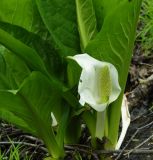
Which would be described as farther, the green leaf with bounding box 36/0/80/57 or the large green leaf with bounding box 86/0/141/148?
the green leaf with bounding box 36/0/80/57

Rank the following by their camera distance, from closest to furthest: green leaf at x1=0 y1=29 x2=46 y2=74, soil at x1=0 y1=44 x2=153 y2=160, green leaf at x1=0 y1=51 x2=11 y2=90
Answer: green leaf at x1=0 y1=29 x2=46 y2=74 < green leaf at x1=0 y1=51 x2=11 y2=90 < soil at x1=0 y1=44 x2=153 y2=160

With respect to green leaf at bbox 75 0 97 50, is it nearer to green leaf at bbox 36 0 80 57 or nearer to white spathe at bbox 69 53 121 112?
green leaf at bbox 36 0 80 57

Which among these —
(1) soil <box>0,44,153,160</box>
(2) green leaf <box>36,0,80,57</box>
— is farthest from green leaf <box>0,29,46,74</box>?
(1) soil <box>0,44,153,160</box>

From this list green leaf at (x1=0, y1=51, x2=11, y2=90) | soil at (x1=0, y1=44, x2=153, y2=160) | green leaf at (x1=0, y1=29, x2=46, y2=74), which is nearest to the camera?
green leaf at (x1=0, y1=29, x2=46, y2=74)

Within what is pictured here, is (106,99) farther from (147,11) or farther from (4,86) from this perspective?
(147,11)

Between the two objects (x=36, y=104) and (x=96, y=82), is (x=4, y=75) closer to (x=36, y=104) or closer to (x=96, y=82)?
(x=36, y=104)

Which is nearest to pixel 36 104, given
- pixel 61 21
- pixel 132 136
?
pixel 61 21
